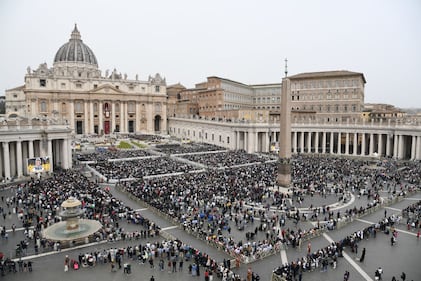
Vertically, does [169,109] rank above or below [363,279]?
above

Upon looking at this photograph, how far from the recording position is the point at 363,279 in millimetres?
15039

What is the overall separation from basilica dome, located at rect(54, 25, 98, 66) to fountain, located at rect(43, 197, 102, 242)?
8058 cm

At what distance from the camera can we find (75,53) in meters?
90.6

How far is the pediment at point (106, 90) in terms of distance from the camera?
76312mm

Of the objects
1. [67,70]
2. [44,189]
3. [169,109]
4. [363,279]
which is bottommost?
[363,279]

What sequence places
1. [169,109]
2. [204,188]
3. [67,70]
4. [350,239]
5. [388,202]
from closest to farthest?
[350,239], [388,202], [204,188], [67,70], [169,109]

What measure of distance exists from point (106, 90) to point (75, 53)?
72.0 feet

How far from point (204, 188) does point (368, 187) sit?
16.0 meters

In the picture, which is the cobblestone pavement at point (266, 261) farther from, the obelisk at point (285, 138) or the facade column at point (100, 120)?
the facade column at point (100, 120)

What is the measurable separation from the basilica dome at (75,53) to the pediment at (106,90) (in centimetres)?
1949

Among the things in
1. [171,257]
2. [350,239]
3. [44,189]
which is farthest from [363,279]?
[44,189]

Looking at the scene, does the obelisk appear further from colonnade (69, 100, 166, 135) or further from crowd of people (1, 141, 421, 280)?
colonnade (69, 100, 166, 135)

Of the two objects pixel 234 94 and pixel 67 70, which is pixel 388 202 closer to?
pixel 234 94

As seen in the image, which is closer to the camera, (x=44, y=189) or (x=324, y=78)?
(x=44, y=189)
